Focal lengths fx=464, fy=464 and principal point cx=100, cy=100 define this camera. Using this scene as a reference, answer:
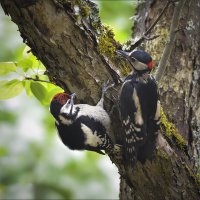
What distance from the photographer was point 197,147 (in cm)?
383

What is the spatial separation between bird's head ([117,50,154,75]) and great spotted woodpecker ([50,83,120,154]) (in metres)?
0.40

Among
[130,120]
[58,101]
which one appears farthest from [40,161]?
[130,120]

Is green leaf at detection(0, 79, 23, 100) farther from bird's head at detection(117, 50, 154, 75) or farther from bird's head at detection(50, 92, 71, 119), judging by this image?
bird's head at detection(117, 50, 154, 75)

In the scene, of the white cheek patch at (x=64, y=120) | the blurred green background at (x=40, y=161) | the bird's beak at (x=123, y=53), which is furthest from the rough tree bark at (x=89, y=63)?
the blurred green background at (x=40, y=161)

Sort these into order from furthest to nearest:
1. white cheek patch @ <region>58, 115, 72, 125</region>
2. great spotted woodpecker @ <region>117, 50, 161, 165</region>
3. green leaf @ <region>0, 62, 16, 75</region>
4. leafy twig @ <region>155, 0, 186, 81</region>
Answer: white cheek patch @ <region>58, 115, 72, 125</region>
leafy twig @ <region>155, 0, 186, 81</region>
great spotted woodpecker @ <region>117, 50, 161, 165</region>
green leaf @ <region>0, 62, 16, 75</region>

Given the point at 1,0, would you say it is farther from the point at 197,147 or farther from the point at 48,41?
the point at 197,147

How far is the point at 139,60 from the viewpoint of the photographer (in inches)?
137

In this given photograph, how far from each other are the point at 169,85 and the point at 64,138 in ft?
3.39

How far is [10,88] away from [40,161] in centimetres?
247

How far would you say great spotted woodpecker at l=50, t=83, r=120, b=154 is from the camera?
342cm

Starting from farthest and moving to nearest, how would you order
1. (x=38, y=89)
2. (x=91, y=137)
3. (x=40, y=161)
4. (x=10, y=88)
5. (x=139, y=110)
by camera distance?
(x=40, y=161), (x=91, y=137), (x=139, y=110), (x=38, y=89), (x=10, y=88)

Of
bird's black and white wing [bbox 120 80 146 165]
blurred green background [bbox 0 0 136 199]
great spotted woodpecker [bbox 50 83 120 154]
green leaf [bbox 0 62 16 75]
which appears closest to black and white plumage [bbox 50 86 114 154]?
great spotted woodpecker [bbox 50 83 120 154]

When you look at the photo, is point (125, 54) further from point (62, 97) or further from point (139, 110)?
point (62, 97)

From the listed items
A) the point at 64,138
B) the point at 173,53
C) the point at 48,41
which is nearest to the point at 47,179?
the point at 64,138
